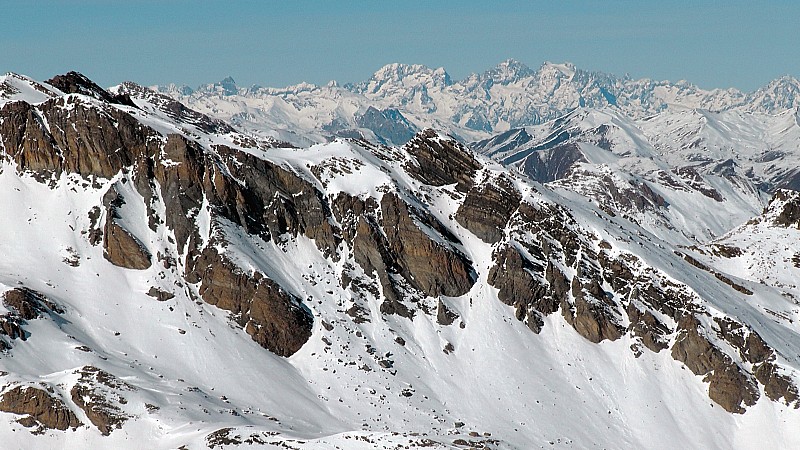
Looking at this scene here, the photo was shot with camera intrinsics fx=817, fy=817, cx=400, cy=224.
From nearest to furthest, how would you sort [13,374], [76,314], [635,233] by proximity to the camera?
[13,374]
[76,314]
[635,233]

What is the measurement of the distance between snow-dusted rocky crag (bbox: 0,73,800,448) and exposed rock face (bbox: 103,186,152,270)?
0.99ft

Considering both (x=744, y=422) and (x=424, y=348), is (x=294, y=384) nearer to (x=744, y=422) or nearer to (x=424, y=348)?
(x=424, y=348)

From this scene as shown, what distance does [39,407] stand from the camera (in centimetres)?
9162

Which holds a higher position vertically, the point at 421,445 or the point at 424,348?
the point at 424,348

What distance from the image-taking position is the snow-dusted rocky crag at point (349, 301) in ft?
369

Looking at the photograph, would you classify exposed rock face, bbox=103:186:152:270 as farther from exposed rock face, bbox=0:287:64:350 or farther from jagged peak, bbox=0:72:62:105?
jagged peak, bbox=0:72:62:105

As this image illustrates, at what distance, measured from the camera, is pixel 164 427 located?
93.1 meters

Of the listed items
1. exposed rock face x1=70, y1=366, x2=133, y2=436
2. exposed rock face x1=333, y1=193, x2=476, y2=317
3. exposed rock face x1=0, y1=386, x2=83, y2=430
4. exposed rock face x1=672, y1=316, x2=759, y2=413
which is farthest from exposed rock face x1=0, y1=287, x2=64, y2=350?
exposed rock face x1=672, y1=316, x2=759, y2=413

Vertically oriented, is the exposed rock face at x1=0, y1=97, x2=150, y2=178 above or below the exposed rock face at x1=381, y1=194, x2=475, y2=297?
above

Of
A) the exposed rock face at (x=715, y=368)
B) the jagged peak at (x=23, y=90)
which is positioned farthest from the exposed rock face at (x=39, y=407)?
the exposed rock face at (x=715, y=368)

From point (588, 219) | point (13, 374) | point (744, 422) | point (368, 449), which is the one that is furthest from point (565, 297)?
point (13, 374)

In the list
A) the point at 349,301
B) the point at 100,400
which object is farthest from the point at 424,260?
the point at 100,400

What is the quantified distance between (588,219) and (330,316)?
5304 cm

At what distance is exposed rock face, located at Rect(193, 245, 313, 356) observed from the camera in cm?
12256
